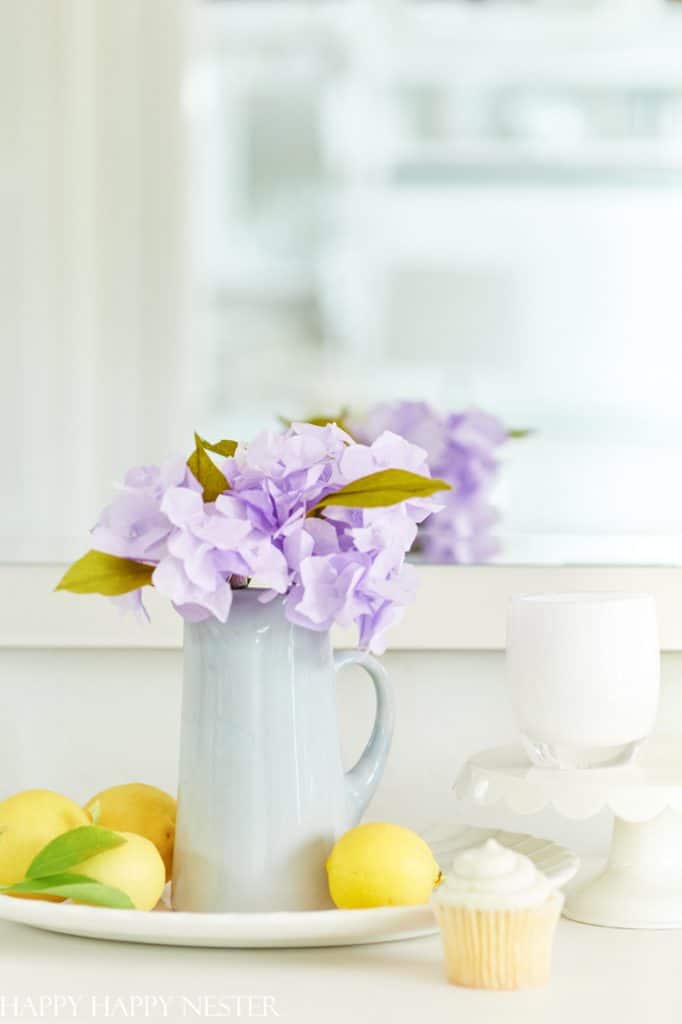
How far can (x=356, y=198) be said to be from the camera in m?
1.14

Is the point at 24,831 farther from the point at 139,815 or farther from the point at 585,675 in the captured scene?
the point at 585,675

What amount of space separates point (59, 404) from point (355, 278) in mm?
272

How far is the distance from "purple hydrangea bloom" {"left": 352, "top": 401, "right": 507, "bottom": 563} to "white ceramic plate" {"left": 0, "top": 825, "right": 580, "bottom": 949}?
34cm

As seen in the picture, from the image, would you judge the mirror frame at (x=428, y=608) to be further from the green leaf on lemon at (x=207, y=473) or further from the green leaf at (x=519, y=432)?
the green leaf on lemon at (x=207, y=473)

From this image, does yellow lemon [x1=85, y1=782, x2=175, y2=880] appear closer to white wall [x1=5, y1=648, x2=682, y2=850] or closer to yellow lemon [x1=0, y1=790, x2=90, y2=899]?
yellow lemon [x1=0, y1=790, x2=90, y2=899]

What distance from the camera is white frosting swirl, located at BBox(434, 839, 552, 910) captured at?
678 millimetres

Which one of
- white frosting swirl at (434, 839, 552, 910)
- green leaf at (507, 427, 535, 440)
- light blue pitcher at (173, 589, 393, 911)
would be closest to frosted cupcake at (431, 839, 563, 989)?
white frosting swirl at (434, 839, 552, 910)

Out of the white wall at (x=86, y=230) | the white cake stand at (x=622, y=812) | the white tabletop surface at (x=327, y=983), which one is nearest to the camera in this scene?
the white tabletop surface at (x=327, y=983)

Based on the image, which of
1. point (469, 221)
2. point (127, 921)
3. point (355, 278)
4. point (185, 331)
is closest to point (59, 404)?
point (185, 331)

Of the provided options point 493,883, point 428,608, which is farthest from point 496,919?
point 428,608

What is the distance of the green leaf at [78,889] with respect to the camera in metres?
0.74

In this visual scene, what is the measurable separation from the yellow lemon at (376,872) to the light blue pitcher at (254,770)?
0.03 meters

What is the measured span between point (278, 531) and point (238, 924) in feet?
0.73

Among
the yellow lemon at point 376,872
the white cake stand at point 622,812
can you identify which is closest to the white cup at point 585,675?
the white cake stand at point 622,812
